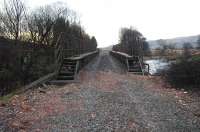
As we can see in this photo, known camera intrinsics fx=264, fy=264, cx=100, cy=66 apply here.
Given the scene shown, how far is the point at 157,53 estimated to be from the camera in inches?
2159

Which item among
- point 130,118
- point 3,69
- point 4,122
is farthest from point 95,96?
point 3,69

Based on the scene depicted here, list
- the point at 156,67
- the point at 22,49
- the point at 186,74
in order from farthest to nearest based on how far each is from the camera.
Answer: the point at 156,67
the point at 22,49
the point at 186,74

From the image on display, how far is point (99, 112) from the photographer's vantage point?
5.45 meters

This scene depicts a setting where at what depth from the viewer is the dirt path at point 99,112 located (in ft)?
14.9

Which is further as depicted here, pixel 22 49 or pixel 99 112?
pixel 22 49

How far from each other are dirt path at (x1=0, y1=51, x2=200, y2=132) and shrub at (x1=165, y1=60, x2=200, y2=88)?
1414mm

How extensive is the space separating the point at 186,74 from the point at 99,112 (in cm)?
478

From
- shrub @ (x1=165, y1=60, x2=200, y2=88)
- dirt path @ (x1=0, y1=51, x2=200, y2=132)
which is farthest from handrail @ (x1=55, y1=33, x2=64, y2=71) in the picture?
shrub @ (x1=165, y1=60, x2=200, y2=88)

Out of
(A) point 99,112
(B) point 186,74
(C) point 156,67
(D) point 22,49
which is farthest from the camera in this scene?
(C) point 156,67

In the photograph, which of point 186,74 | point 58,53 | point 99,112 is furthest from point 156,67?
point 99,112

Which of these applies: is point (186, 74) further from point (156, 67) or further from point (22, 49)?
point (156, 67)

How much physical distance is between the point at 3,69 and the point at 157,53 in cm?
4626

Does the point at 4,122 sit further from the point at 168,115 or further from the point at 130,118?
the point at 168,115

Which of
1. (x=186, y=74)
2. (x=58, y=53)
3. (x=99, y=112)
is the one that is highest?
(x=58, y=53)
